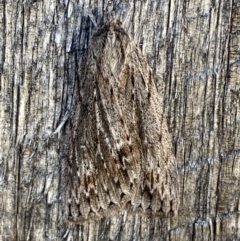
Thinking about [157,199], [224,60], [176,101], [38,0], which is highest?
[38,0]

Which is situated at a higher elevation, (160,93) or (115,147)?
(160,93)

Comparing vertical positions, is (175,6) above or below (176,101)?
above

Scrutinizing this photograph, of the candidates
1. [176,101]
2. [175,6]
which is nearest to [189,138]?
[176,101]

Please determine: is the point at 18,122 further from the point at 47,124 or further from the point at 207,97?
the point at 207,97
